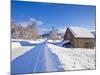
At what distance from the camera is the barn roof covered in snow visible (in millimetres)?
2459

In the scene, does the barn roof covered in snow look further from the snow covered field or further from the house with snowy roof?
the snow covered field

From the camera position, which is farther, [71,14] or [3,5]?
[71,14]

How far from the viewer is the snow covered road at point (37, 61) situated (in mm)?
2225

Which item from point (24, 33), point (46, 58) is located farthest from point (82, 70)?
point (24, 33)

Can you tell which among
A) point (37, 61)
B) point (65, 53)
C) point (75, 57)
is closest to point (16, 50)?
point (37, 61)

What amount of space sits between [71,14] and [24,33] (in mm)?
612

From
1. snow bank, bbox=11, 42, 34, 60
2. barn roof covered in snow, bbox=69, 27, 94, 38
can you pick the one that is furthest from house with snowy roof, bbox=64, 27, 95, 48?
snow bank, bbox=11, 42, 34, 60

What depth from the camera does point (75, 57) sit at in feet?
8.09

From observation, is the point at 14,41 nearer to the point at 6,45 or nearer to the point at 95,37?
the point at 6,45

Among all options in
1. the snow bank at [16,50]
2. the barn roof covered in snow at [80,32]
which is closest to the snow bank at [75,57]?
the barn roof covered in snow at [80,32]

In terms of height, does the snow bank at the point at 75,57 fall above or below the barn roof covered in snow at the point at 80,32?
below

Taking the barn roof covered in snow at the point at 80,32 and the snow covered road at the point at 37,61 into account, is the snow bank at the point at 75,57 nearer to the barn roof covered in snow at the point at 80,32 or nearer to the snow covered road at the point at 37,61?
the snow covered road at the point at 37,61

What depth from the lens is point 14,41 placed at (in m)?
2.21

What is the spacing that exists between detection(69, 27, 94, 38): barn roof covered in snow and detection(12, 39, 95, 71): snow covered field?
6.6 inches
